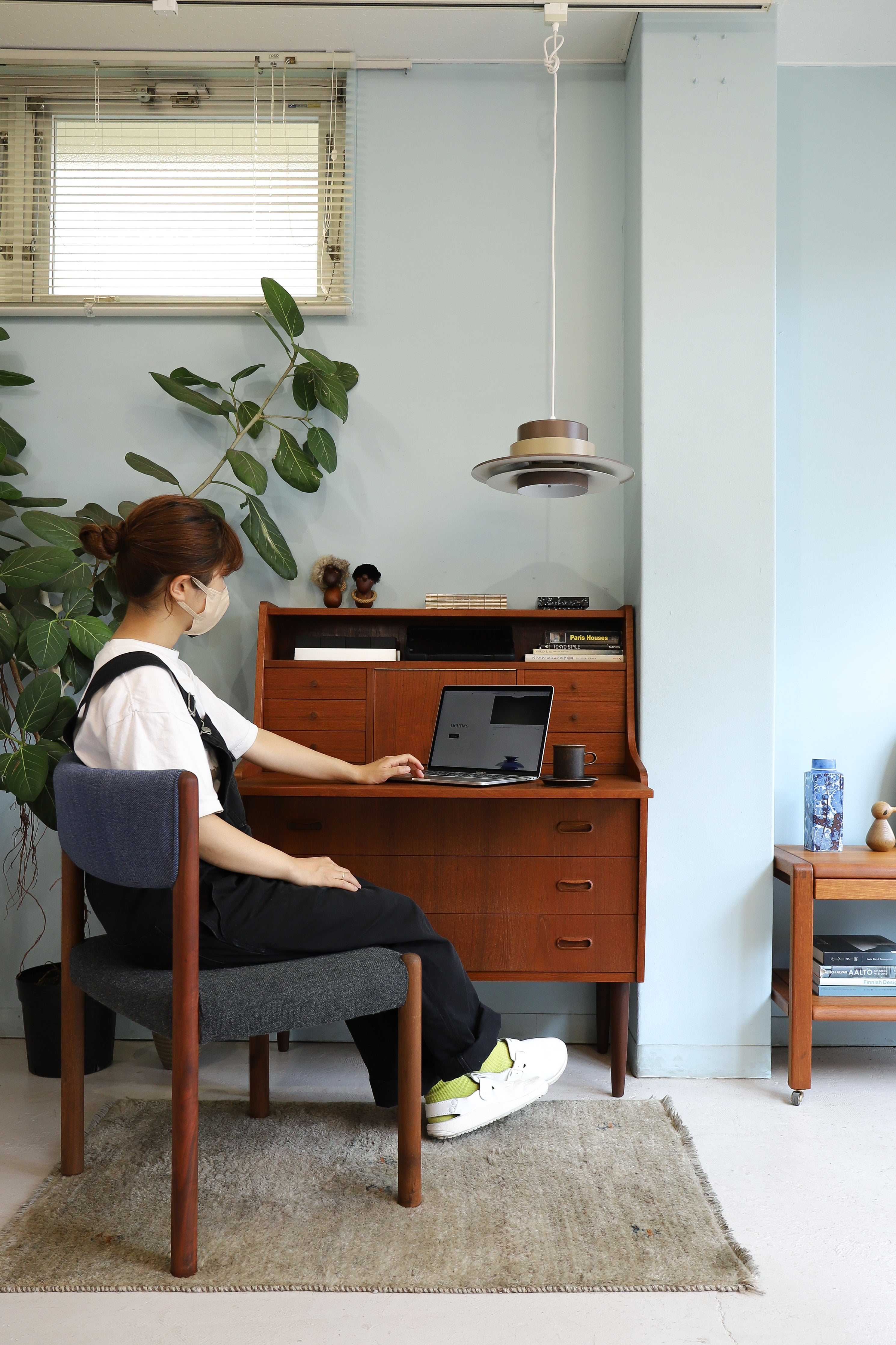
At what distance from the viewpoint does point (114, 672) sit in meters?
1.70

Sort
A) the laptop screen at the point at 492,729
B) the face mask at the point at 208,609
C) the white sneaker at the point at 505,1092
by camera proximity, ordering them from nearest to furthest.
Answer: the face mask at the point at 208,609, the white sneaker at the point at 505,1092, the laptop screen at the point at 492,729

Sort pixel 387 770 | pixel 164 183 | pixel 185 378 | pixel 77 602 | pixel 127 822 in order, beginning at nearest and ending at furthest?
pixel 127 822, pixel 387 770, pixel 77 602, pixel 185 378, pixel 164 183

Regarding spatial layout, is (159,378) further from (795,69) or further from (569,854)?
(795,69)

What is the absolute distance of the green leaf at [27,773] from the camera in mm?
2236

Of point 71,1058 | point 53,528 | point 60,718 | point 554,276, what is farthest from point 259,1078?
point 554,276

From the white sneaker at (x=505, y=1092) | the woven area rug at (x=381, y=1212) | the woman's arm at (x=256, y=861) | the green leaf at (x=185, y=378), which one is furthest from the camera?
the green leaf at (x=185, y=378)

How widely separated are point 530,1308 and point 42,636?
1.78 meters

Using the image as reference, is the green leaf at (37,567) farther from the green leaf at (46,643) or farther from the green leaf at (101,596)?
the green leaf at (101,596)

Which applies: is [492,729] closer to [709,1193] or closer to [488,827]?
[488,827]

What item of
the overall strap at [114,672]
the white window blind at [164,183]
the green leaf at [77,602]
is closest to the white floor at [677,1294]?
the overall strap at [114,672]

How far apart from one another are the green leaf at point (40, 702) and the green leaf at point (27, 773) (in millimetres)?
79

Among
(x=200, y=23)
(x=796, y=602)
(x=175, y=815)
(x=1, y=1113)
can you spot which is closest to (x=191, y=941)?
(x=175, y=815)

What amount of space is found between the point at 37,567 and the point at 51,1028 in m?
1.27

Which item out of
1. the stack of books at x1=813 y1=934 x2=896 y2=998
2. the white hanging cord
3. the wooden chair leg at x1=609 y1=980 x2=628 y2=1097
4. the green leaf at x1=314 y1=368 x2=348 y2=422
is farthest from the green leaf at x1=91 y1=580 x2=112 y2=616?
the stack of books at x1=813 y1=934 x2=896 y2=998
